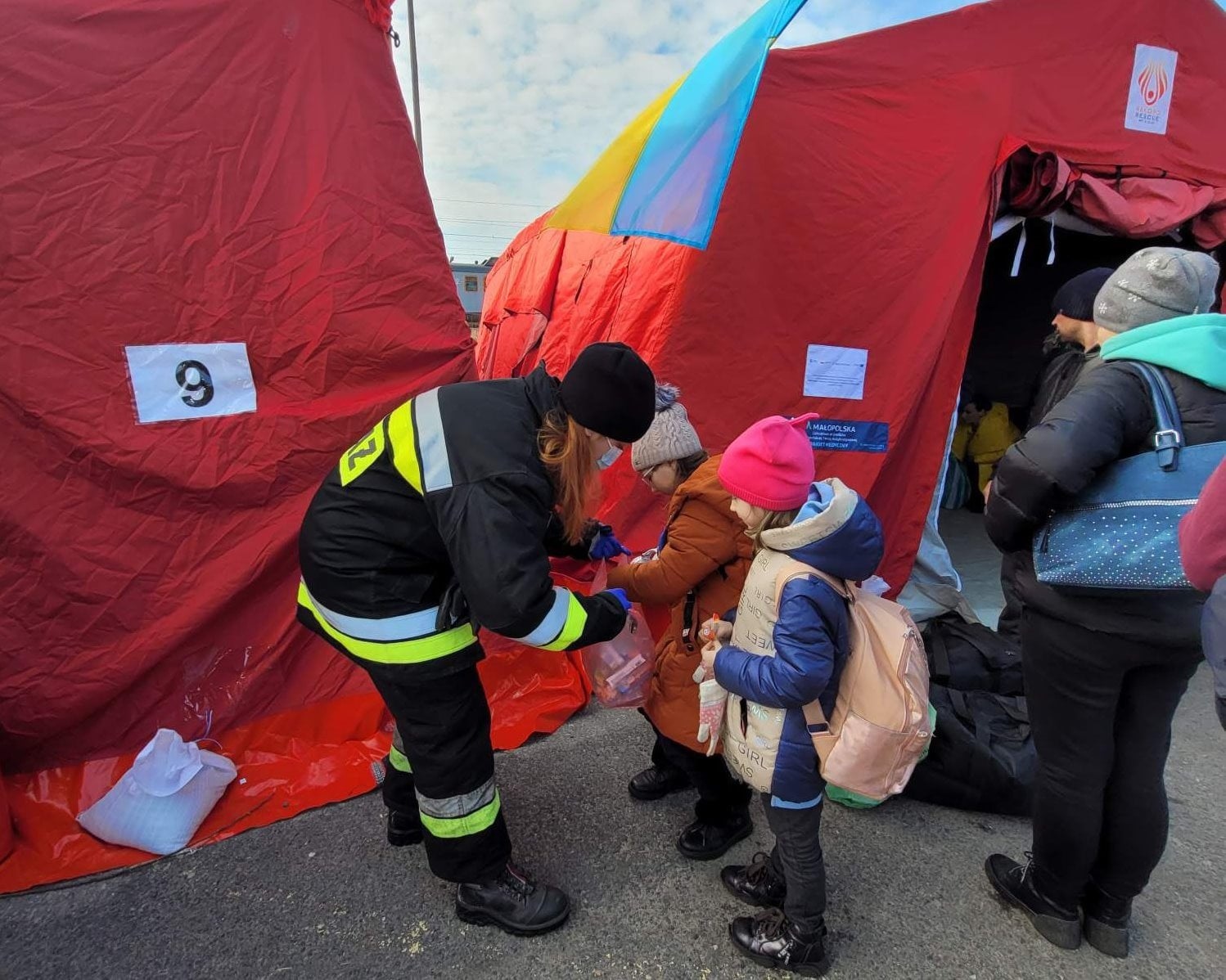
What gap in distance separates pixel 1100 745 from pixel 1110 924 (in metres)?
0.63

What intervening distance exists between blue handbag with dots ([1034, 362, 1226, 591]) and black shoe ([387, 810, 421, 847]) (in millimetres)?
2154

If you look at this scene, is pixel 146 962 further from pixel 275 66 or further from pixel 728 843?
pixel 275 66

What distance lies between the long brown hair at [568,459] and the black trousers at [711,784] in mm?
975

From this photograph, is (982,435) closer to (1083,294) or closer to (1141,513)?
(1083,294)

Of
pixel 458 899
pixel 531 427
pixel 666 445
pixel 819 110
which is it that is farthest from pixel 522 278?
pixel 458 899

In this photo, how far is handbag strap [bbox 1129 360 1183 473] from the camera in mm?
1649

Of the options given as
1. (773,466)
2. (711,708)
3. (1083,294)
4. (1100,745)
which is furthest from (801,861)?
(1083,294)

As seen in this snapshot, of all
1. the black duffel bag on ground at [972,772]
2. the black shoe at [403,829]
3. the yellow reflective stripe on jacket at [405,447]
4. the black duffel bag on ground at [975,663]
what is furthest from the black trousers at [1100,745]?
the black shoe at [403,829]

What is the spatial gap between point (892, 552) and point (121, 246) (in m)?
3.74

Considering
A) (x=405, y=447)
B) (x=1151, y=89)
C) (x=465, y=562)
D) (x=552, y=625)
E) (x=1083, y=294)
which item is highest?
(x=1151, y=89)

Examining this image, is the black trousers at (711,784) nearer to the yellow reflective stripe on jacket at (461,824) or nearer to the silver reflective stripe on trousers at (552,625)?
the yellow reflective stripe on jacket at (461,824)

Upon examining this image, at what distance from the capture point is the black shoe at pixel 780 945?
6.35 ft

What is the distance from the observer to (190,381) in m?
2.66

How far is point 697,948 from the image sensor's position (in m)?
2.06
